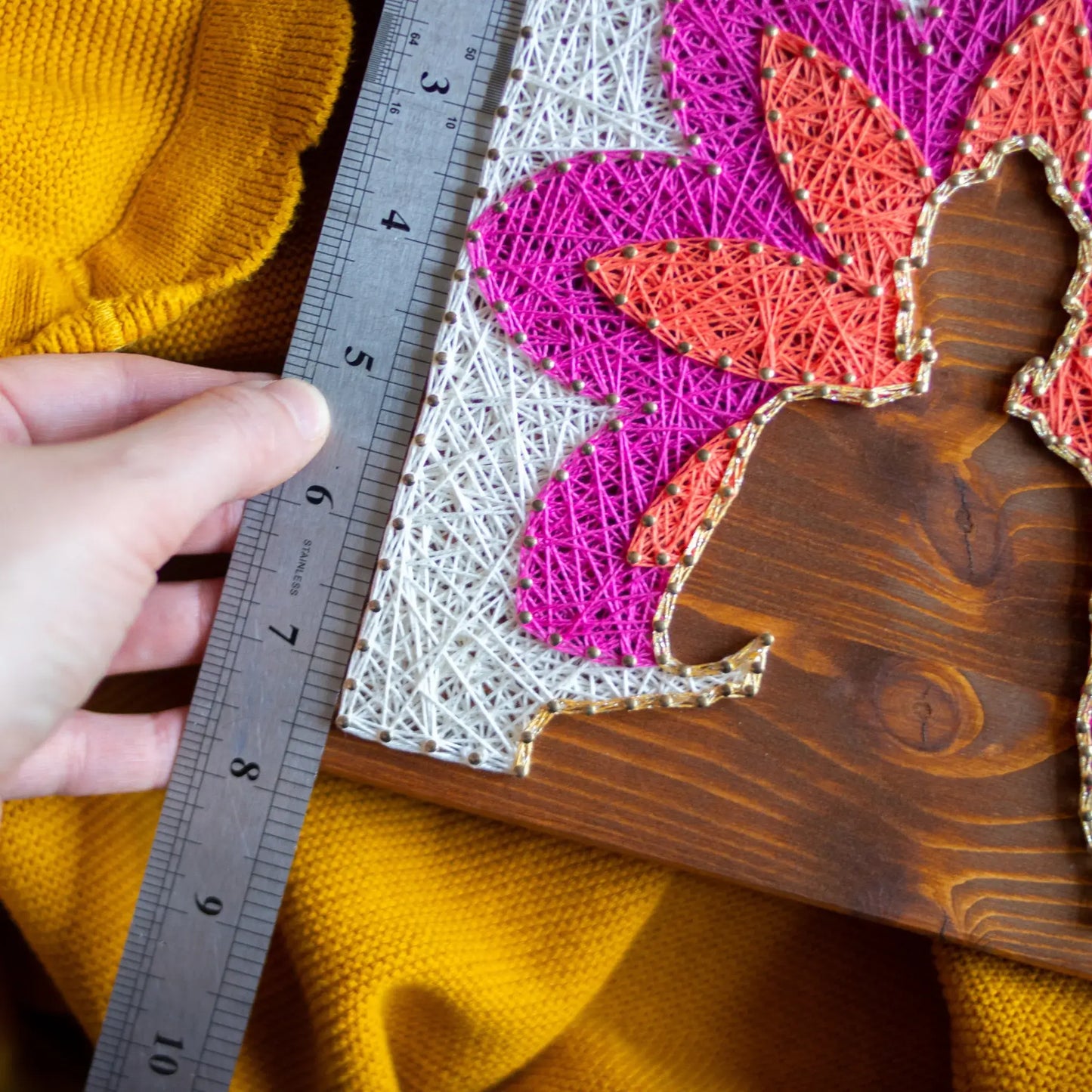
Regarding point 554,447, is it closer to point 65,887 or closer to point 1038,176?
point 1038,176

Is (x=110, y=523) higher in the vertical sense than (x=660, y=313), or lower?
lower

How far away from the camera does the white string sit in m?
0.61

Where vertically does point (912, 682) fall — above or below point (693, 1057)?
above

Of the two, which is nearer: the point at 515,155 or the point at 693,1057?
the point at 515,155

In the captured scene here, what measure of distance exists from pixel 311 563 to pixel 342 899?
0.24 m

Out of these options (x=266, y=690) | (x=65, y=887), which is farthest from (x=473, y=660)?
(x=65, y=887)

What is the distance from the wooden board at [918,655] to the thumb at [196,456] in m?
0.25

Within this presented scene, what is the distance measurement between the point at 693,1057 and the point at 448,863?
0.26 metres

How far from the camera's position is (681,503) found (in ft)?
1.96

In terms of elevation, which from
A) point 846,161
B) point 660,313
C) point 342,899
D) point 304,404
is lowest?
point 342,899

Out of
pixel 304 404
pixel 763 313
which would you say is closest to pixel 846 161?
pixel 763 313

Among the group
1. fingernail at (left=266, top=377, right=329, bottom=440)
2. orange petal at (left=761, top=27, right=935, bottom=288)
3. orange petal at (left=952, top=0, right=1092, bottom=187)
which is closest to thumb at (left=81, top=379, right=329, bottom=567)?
fingernail at (left=266, top=377, right=329, bottom=440)

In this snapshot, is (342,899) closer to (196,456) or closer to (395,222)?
(196,456)

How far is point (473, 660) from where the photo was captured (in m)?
0.61
